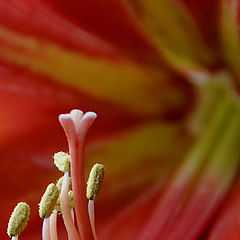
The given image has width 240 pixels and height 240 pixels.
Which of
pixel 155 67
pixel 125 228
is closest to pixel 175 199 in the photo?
pixel 125 228

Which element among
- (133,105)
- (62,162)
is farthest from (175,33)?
(62,162)

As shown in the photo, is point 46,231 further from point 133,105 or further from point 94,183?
point 133,105

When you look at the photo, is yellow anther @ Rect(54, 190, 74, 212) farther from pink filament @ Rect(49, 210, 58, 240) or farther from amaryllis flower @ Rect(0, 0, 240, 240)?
A: amaryllis flower @ Rect(0, 0, 240, 240)

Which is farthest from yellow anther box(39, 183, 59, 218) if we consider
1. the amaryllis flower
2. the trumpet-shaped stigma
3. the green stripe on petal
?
the green stripe on petal

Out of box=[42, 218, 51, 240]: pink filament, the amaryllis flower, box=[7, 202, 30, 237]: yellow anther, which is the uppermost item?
the amaryllis flower

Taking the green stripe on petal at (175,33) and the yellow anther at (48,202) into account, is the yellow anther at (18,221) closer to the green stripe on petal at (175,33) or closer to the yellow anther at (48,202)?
the yellow anther at (48,202)

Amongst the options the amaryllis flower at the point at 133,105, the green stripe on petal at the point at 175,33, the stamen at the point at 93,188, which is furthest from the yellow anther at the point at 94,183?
the green stripe on petal at the point at 175,33

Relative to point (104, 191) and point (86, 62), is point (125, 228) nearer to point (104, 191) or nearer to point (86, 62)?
point (104, 191)
